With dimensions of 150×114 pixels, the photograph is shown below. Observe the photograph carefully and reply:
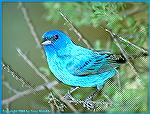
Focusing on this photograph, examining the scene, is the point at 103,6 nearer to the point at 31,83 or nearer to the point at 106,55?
the point at 106,55

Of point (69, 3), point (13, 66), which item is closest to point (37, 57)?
point (13, 66)

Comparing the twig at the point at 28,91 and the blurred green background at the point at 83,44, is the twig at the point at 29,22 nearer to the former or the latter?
the blurred green background at the point at 83,44

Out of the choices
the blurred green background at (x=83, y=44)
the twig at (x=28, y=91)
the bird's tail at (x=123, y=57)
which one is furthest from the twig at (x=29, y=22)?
the bird's tail at (x=123, y=57)

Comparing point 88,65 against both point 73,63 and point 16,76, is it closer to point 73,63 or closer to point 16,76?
point 73,63

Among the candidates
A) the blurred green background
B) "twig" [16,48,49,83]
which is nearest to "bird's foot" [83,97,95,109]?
the blurred green background

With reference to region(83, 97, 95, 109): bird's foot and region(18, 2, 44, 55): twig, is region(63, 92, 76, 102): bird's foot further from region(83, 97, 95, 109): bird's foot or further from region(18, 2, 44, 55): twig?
region(18, 2, 44, 55): twig

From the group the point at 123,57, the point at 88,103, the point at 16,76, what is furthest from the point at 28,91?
the point at 123,57

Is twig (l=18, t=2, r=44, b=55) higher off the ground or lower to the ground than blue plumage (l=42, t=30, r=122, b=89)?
higher
